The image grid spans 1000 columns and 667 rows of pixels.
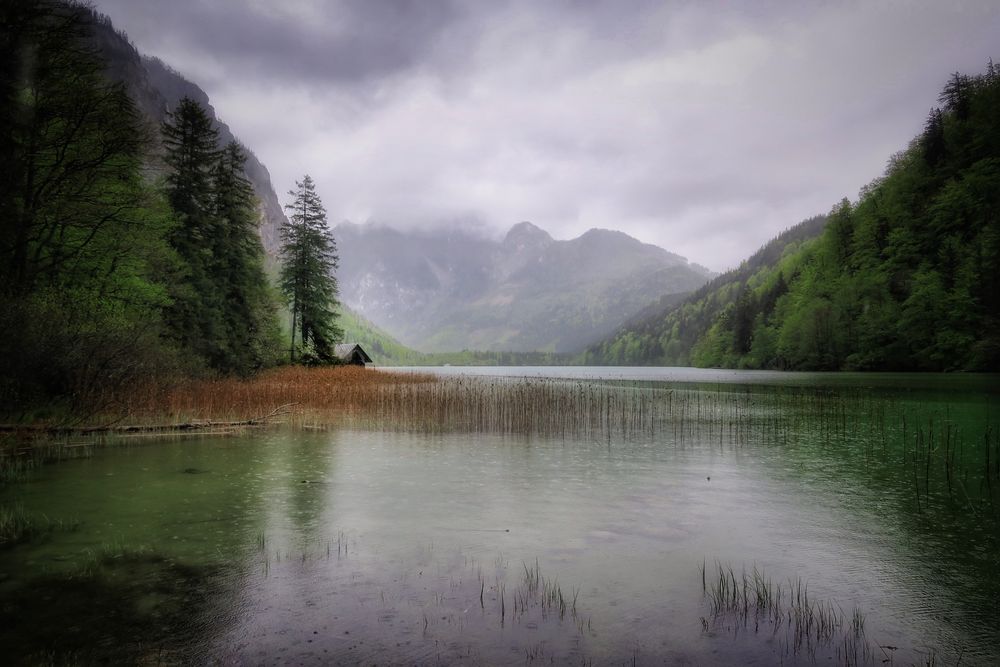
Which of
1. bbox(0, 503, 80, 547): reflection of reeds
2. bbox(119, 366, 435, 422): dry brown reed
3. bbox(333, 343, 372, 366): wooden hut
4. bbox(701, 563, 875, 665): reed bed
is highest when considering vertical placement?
bbox(333, 343, 372, 366): wooden hut

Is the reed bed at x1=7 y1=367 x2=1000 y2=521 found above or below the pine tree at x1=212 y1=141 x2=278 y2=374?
below

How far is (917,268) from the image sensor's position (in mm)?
68625

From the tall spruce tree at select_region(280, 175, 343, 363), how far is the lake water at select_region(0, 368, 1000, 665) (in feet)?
108

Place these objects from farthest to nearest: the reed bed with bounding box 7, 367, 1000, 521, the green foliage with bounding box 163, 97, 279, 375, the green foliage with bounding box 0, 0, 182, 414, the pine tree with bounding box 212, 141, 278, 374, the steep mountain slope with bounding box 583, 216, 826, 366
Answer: the steep mountain slope with bounding box 583, 216, 826, 366 < the pine tree with bounding box 212, 141, 278, 374 < the green foliage with bounding box 163, 97, 279, 375 < the green foliage with bounding box 0, 0, 182, 414 < the reed bed with bounding box 7, 367, 1000, 521

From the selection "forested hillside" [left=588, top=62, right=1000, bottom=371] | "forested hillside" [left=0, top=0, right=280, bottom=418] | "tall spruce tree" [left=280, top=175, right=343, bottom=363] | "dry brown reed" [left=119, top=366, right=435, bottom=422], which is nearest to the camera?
"forested hillside" [left=0, top=0, right=280, bottom=418]

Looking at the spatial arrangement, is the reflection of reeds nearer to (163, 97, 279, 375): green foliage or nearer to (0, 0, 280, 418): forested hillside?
(0, 0, 280, 418): forested hillside

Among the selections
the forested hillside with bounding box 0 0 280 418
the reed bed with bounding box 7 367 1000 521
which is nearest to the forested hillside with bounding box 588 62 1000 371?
the reed bed with bounding box 7 367 1000 521

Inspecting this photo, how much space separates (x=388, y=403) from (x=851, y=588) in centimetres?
2192

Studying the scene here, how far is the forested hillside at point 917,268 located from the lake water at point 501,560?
189 feet

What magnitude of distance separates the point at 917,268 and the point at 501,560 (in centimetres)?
8176

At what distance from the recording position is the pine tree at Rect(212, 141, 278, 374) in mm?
34625

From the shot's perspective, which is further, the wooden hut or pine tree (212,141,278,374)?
the wooden hut

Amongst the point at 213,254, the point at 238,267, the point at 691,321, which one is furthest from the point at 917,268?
the point at 691,321

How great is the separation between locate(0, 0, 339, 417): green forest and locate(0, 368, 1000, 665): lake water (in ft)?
10.6
